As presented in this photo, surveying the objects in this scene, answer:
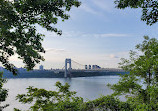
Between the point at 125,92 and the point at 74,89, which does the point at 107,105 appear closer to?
the point at 125,92

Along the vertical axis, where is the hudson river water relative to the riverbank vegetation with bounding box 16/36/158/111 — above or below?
below

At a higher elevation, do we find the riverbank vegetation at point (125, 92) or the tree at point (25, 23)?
the tree at point (25, 23)

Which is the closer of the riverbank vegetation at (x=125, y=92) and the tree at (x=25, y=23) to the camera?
the tree at (x=25, y=23)

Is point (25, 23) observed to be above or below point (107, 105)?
above

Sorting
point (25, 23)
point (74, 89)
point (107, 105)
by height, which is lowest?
point (74, 89)

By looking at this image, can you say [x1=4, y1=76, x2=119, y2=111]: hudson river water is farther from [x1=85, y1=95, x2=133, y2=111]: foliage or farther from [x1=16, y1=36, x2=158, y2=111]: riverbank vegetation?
[x1=85, y1=95, x2=133, y2=111]: foliage

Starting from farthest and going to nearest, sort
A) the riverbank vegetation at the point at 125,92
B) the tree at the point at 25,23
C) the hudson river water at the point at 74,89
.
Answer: the hudson river water at the point at 74,89 → the riverbank vegetation at the point at 125,92 → the tree at the point at 25,23

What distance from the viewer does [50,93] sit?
362 inches

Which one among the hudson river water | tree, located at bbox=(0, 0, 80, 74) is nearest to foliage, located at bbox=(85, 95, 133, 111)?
tree, located at bbox=(0, 0, 80, 74)

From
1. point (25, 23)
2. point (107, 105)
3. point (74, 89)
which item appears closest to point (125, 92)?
point (107, 105)

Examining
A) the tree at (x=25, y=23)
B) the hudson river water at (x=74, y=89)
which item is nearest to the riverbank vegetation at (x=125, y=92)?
the tree at (x=25, y=23)

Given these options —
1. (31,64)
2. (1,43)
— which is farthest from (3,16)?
(31,64)

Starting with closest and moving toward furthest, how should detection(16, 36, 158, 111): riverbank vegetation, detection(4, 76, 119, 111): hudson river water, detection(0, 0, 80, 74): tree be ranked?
1. detection(0, 0, 80, 74): tree
2. detection(16, 36, 158, 111): riverbank vegetation
3. detection(4, 76, 119, 111): hudson river water

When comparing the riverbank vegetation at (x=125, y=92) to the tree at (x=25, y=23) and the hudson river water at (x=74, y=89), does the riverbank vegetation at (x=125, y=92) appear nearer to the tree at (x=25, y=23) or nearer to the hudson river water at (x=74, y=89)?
the tree at (x=25, y=23)
